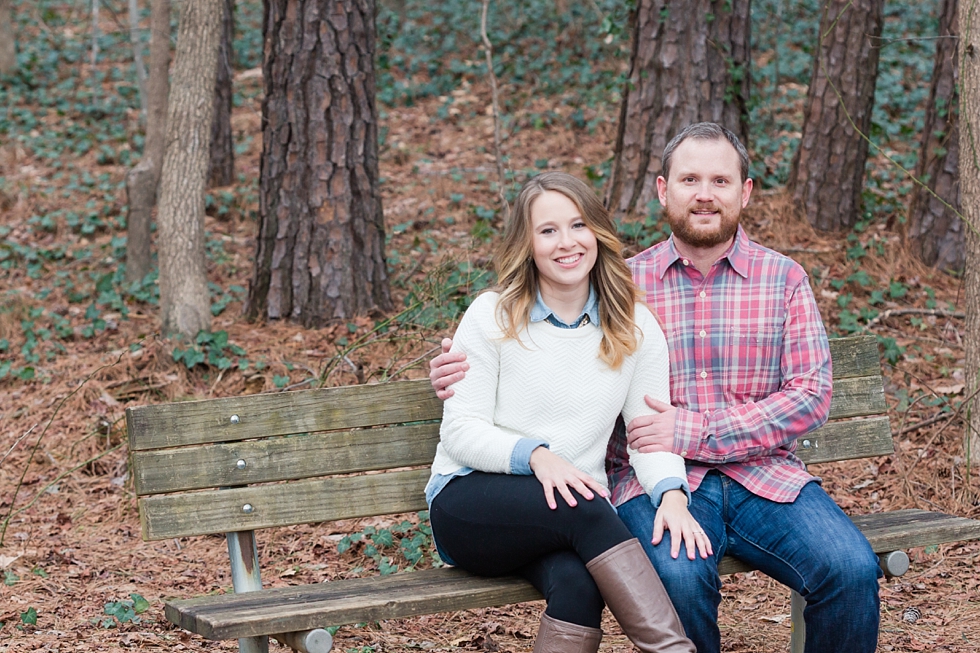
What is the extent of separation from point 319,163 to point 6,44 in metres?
9.52

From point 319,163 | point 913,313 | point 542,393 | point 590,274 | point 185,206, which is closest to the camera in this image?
point 542,393

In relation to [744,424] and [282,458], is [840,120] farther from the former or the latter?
[282,458]

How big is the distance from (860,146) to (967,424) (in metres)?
3.08

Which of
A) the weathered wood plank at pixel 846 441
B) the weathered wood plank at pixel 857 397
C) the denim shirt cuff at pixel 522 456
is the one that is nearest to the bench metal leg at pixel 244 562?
the denim shirt cuff at pixel 522 456

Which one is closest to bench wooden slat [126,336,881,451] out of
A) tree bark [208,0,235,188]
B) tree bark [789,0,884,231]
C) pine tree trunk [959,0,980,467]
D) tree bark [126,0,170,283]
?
pine tree trunk [959,0,980,467]

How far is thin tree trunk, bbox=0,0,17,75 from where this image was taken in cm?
1317

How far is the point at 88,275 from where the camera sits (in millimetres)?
7535

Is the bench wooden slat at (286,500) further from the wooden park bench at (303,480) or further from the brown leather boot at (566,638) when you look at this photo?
the brown leather boot at (566,638)

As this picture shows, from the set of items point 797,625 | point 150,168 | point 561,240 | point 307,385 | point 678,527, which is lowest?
point 797,625

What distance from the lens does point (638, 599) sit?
8.54 ft

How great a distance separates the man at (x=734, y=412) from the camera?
111 inches

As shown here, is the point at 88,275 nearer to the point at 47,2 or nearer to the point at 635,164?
the point at 635,164

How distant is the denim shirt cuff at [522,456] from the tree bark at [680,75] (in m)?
4.17

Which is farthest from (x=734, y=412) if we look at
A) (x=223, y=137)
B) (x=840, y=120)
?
(x=223, y=137)
